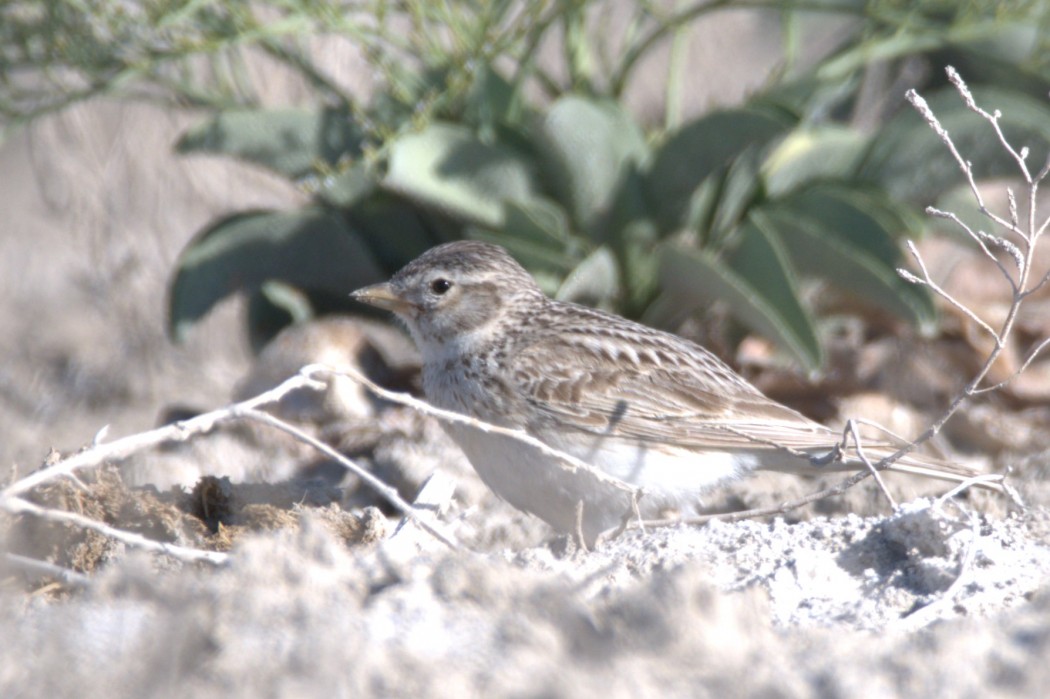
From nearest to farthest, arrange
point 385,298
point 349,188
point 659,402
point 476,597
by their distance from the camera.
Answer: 1. point 476,597
2. point 659,402
3. point 385,298
4. point 349,188

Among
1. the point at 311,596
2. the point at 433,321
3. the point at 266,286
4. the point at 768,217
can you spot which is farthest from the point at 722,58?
the point at 311,596

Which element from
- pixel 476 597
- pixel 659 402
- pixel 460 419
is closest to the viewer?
pixel 476 597

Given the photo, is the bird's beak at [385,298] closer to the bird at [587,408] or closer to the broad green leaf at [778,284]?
the bird at [587,408]

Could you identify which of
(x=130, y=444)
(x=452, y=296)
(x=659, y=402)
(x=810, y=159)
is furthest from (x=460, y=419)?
(x=810, y=159)

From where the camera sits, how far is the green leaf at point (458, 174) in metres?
6.12

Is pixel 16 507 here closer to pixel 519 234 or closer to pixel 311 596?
pixel 311 596

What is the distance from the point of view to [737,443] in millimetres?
4633

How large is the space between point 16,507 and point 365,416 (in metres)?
3.44

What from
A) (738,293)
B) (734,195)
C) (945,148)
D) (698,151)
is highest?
(945,148)

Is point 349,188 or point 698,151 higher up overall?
point 698,151

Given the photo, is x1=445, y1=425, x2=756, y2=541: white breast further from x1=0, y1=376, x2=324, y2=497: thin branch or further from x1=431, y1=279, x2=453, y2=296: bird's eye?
x1=0, y1=376, x2=324, y2=497: thin branch

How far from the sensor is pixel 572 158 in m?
6.32

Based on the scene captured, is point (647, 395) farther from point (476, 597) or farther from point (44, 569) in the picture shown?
point (44, 569)

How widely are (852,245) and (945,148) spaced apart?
0.78 m
